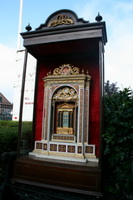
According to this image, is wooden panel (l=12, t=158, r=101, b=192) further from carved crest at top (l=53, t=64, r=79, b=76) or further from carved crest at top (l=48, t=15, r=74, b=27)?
carved crest at top (l=48, t=15, r=74, b=27)

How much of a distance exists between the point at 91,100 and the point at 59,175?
1.99 m

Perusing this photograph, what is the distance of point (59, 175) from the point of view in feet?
10.1

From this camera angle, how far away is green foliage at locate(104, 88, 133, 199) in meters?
2.80

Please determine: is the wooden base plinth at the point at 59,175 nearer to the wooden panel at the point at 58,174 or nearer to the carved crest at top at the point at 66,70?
the wooden panel at the point at 58,174

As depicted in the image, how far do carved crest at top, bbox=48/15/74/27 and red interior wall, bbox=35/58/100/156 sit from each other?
45.5 inches

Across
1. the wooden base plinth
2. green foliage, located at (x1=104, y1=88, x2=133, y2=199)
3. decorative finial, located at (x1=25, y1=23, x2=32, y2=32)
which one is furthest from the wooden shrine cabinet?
green foliage, located at (x1=104, y1=88, x2=133, y2=199)

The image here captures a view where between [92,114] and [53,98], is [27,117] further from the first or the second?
[92,114]

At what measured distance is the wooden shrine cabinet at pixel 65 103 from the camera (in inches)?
126

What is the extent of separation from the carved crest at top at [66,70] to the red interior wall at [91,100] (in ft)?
0.82

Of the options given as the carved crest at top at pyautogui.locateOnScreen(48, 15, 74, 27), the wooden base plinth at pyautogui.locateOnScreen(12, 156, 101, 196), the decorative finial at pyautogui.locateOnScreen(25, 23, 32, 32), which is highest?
the carved crest at top at pyautogui.locateOnScreen(48, 15, 74, 27)

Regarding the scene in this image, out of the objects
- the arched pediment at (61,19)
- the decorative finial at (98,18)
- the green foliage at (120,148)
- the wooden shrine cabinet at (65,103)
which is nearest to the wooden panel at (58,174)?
the wooden shrine cabinet at (65,103)

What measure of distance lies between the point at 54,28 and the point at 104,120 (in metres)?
2.43

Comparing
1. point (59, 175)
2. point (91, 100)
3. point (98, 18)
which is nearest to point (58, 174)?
point (59, 175)

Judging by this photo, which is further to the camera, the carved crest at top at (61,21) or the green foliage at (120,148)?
the carved crest at top at (61,21)
